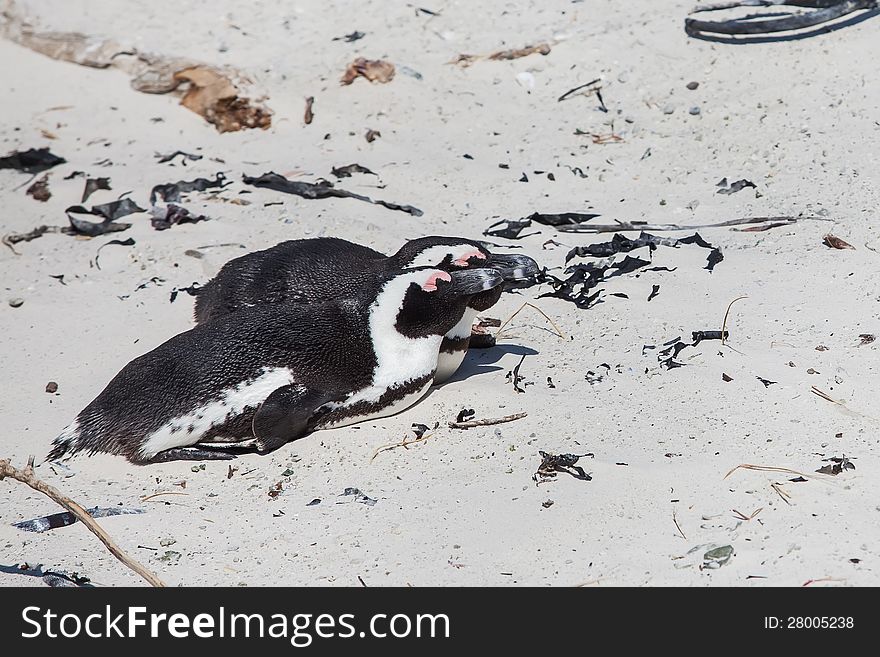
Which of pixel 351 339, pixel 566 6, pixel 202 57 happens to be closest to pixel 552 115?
pixel 566 6

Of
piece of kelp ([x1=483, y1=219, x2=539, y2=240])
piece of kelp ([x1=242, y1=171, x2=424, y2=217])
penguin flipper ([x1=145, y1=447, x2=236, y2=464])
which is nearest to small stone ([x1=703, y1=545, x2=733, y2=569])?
penguin flipper ([x1=145, y1=447, x2=236, y2=464])

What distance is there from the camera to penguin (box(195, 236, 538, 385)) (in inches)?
154

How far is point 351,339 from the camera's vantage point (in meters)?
3.80

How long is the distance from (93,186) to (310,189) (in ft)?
3.95

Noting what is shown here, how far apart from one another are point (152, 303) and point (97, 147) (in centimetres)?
198

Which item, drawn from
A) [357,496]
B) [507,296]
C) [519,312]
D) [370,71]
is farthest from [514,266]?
[370,71]

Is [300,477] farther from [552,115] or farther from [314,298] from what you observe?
[552,115]

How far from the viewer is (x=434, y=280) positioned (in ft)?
12.4

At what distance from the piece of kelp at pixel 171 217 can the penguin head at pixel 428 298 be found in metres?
1.86

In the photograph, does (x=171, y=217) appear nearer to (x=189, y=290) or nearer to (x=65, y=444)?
(x=189, y=290)

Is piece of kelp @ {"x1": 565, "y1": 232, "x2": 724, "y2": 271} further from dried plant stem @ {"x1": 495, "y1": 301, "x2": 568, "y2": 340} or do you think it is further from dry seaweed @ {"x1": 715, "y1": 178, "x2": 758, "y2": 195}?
dry seaweed @ {"x1": 715, "y1": 178, "x2": 758, "y2": 195}

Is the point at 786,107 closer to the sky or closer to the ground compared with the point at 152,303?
closer to the sky

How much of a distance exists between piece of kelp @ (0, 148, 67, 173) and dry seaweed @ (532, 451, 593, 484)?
3.94 m

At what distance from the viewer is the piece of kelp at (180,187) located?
5.59 meters
